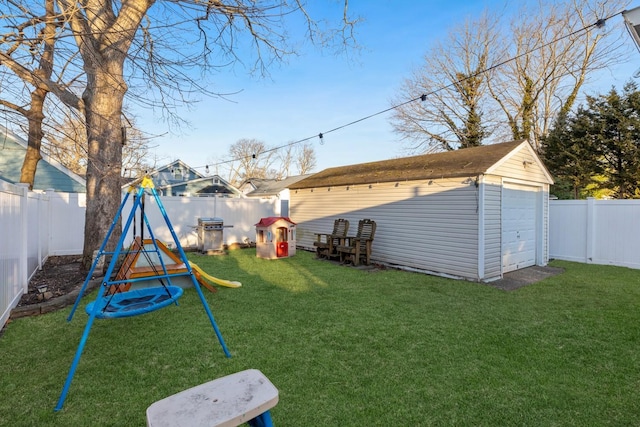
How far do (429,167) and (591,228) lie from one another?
463 cm

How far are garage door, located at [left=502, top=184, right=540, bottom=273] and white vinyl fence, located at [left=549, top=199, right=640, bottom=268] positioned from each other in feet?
4.48

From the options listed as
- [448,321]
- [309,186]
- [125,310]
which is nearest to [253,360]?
[125,310]

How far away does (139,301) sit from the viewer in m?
3.61

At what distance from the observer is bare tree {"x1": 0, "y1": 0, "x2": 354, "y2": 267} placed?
127 inches

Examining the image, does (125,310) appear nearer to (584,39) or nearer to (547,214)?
(547,214)

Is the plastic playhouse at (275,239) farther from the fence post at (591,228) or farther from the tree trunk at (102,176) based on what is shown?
the fence post at (591,228)

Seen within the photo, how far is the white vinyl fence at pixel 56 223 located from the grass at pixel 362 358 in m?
0.86

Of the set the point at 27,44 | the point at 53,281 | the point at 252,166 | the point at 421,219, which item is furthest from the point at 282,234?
the point at 252,166

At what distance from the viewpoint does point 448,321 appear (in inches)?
167

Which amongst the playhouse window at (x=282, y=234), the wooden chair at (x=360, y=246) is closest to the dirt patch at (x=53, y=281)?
the playhouse window at (x=282, y=234)

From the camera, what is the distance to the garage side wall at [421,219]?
22.2ft

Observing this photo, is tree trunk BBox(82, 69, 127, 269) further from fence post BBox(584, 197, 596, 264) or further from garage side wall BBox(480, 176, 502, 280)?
fence post BBox(584, 197, 596, 264)

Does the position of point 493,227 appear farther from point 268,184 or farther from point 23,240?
point 268,184

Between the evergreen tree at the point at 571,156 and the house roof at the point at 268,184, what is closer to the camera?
the evergreen tree at the point at 571,156
